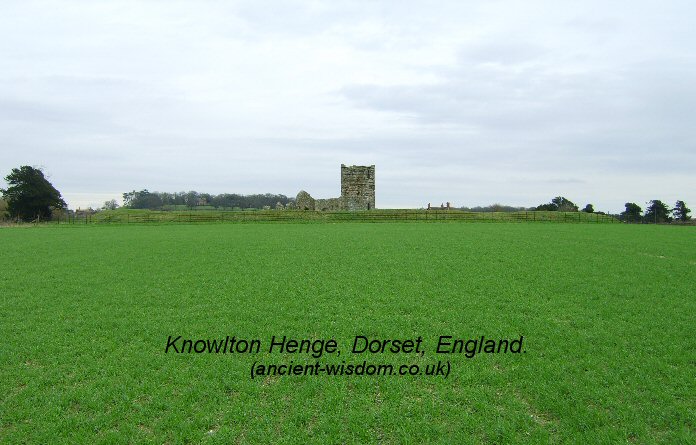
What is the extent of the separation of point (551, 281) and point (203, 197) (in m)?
106

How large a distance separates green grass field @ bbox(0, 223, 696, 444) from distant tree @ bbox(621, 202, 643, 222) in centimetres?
4795

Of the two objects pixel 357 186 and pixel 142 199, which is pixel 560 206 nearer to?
pixel 357 186

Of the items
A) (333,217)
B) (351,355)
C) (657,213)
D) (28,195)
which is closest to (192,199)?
(28,195)

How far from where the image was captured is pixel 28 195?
5834cm

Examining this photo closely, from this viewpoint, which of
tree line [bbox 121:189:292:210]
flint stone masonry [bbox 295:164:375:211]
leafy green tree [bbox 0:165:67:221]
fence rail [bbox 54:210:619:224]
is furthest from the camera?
tree line [bbox 121:189:292:210]

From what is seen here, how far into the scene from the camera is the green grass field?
20.9ft

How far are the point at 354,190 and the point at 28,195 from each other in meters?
43.1

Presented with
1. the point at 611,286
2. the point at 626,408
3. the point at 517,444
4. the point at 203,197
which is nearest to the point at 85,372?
the point at 517,444

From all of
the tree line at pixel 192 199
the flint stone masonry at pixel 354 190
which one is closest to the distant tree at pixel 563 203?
the flint stone masonry at pixel 354 190

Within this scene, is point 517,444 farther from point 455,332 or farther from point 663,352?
point 663,352

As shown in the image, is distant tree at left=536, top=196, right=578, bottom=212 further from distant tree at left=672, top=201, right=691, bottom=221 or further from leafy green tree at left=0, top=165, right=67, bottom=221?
leafy green tree at left=0, top=165, right=67, bottom=221

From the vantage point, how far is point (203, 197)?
4392 inches

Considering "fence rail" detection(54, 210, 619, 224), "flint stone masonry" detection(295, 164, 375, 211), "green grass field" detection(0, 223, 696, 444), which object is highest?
"flint stone masonry" detection(295, 164, 375, 211)

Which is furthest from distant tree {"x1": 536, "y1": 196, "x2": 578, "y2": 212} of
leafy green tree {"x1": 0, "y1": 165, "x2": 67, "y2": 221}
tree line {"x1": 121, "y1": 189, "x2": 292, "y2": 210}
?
leafy green tree {"x1": 0, "y1": 165, "x2": 67, "y2": 221}
